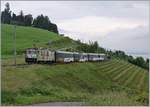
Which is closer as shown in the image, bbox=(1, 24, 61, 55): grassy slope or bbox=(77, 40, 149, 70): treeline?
bbox=(1, 24, 61, 55): grassy slope

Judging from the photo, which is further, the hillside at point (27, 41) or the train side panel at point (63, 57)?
the hillside at point (27, 41)

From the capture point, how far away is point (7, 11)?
174 meters

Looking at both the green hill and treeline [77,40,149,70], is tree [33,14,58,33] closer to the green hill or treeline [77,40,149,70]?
treeline [77,40,149,70]

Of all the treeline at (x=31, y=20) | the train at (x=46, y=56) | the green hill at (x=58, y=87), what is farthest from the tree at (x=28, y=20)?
the train at (x=46, y=56)

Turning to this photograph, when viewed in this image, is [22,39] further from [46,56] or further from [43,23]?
[43,23]

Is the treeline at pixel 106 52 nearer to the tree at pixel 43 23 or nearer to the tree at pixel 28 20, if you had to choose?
the tree at pixel 43 23

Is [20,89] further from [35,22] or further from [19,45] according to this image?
[35,22]


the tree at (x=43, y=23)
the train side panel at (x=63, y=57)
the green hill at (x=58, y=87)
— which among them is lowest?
the green hill at (x=58, y=87)

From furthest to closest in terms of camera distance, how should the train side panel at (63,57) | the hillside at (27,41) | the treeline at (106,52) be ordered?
1. the treeline at (106,52)
2. the hillside at (27,41)
3. the train side panel at (63,57)

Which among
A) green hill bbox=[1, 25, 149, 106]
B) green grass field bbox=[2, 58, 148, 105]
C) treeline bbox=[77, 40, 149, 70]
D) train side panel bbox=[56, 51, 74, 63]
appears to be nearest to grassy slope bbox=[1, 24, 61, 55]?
treeline bbox=[77, 40, 149, 70]

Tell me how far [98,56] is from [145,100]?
70418 millimetres

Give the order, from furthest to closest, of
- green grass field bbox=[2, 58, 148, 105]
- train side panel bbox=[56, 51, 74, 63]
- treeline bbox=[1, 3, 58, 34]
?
treeline bbox=[1, 3, 58, 34]
train side panel bbox=[56, 51, 74, 63]
green grass field bbox=[2, 58, 148, 105]

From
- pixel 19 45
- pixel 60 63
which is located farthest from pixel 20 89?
pixel 19 45

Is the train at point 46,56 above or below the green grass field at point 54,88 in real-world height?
above
